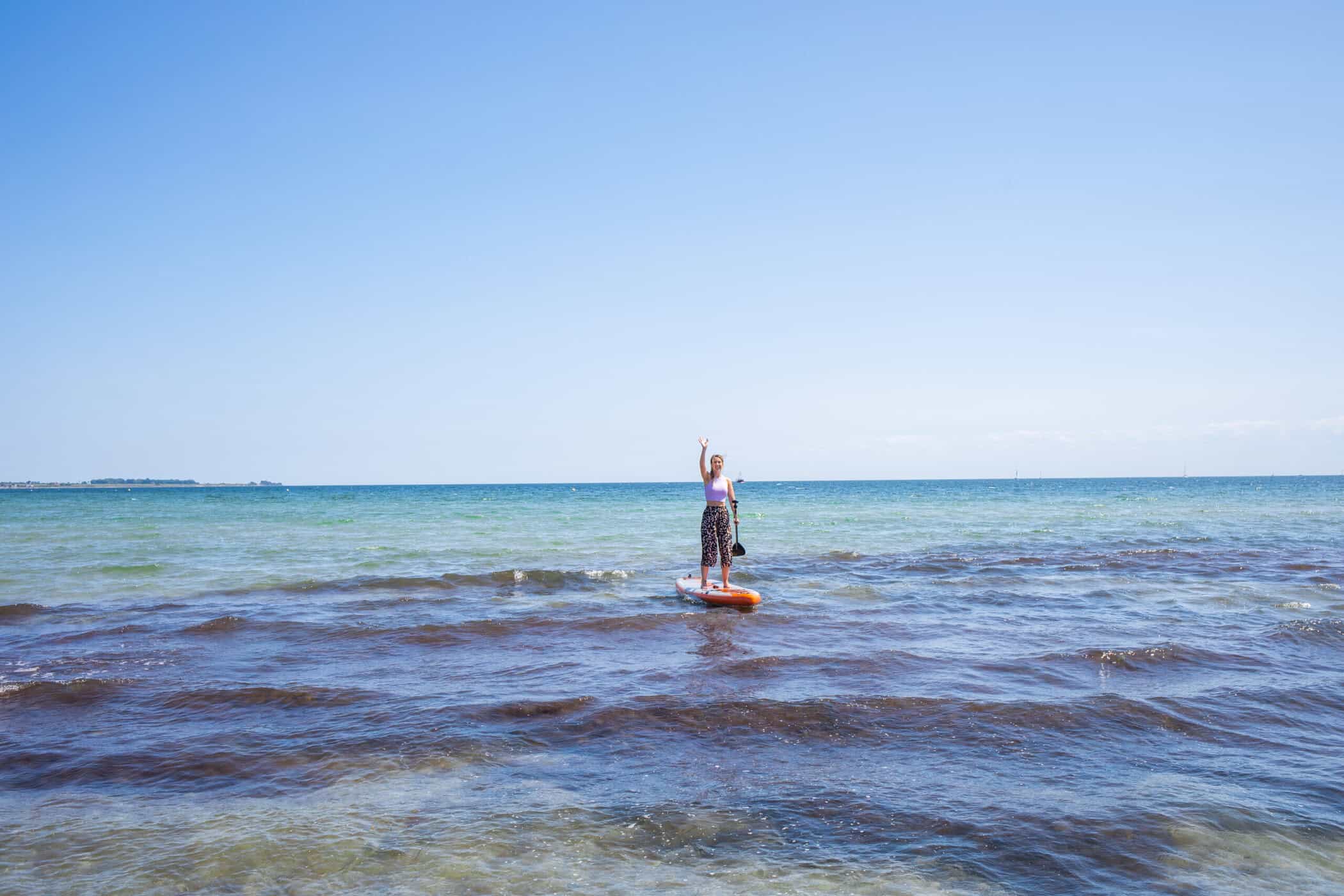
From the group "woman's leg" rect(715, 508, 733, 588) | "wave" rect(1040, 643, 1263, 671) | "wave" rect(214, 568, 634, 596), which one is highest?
"woman's leg" rect(715, 508, 733, 588)

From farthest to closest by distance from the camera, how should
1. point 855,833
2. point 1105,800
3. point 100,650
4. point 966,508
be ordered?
point 966,508, point 100,650, point 1105,800, point 855,833

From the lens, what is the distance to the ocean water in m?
4.57

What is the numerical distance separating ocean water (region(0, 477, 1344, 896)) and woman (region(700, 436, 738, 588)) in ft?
3.67

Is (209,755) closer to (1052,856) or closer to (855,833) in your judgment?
(855,833)

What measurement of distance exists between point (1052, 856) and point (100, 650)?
1121 cm

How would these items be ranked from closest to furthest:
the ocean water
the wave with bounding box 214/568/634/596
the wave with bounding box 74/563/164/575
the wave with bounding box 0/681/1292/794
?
1. the ocean water
2. the wave with bounding box 0/681/1292/794
3. the wave with bounding box 214/568/634/596
4. the wave with bounding box 74/563/164/575

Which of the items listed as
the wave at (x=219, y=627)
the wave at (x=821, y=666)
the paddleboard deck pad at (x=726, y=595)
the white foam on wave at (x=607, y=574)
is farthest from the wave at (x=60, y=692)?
the white foam on wave at (x=607, y=574)

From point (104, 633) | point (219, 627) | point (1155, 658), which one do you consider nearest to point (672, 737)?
point (1155, 658)

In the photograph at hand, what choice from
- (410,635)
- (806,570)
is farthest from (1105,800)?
(806,570)

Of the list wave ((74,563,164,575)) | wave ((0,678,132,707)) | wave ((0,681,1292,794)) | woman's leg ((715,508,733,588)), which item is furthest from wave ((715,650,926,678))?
wave ((74,563,164,575))

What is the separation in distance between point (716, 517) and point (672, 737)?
288 inches

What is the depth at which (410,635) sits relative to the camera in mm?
11234

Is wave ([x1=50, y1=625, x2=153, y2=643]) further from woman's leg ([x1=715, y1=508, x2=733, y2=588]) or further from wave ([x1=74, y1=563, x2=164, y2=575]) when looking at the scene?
woman's leg ([x1=715, y1=508, x2=733, y2=588])

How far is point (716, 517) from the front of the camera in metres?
13.9
